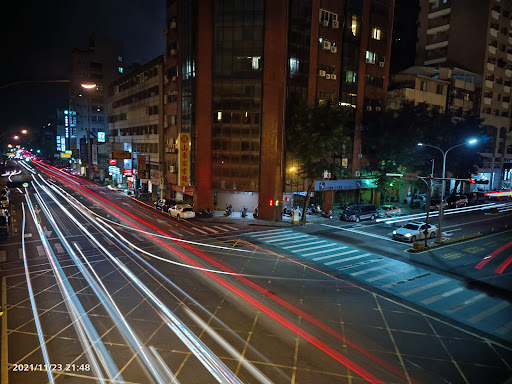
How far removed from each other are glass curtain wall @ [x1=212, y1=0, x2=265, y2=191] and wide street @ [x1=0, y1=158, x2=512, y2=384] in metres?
12.1

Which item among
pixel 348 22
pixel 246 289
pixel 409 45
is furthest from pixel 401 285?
pixel 409 45

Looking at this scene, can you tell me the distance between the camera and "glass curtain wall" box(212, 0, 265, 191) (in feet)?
129

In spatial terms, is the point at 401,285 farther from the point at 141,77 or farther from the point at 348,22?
the point at 141,77

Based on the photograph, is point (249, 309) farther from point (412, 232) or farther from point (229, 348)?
point (412, 232)

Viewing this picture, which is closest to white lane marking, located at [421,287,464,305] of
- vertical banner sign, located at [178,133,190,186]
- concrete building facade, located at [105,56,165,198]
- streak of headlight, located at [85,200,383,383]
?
streak of headlight, located at [85,200,383,383]

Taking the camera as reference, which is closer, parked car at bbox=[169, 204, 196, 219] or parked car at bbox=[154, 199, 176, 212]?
parked car at bbox=[169, 204, 196, 219]

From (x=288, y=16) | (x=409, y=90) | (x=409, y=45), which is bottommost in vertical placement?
(x=409, y=90)

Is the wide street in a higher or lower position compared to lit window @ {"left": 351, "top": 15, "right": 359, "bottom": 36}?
lower

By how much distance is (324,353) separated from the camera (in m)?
12.3

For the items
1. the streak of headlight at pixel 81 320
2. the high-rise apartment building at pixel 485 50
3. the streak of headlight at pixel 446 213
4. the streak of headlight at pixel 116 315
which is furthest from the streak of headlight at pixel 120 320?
the high-rise apartment building at pixel 485 50

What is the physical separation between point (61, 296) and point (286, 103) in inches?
1254

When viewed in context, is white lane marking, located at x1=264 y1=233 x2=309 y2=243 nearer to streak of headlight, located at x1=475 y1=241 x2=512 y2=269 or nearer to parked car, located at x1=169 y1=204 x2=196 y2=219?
parked car, located at x1=169 y1=204 x2=196 y2=219

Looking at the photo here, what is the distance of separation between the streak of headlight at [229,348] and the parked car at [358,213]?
1122 inches

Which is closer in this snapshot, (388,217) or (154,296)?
(154,296)
